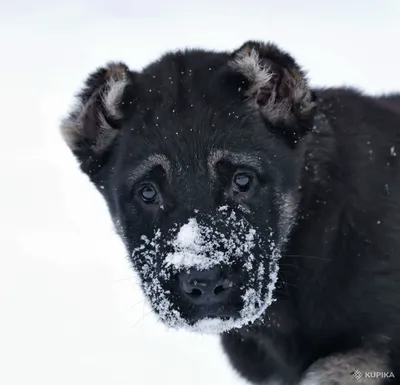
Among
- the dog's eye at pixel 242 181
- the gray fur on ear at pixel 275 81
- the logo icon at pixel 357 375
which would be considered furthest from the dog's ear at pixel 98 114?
the logo icon at pixel 357 375

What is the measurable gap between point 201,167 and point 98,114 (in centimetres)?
83

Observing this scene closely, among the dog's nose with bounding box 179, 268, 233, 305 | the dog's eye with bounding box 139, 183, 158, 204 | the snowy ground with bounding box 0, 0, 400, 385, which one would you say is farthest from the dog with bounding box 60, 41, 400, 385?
the snowy ground with bounding box 0, 0, 400, 385

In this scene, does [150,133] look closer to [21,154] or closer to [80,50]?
[21,154]

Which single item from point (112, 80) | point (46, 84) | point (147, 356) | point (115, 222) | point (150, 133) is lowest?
point (147, 356)

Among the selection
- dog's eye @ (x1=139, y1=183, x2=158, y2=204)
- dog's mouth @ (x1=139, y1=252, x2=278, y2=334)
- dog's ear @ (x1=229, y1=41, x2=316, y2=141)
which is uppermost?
dog's ear @ (x1=229, y1=41, x2=316, y2=141)

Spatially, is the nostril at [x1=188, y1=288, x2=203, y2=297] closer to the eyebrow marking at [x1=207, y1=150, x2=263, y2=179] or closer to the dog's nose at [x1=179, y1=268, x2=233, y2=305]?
the dog's nose at [x1=179, y1=268, x2=233, y2=305]

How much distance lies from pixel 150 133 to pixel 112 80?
14.6 inches

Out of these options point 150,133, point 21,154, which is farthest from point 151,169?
point 21,154

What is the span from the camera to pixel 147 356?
668 cm

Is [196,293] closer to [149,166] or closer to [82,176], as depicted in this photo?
[149,166]

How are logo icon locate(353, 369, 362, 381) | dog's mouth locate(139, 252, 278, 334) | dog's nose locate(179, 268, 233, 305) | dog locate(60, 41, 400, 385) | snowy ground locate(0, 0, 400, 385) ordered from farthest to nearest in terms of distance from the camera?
snowy ground locate(0, 0, 400, 385)
logo icon locate(353, 369, 362, 381)
dog locate(60, 41, 400, 385)
dog's mouth locate(139, 252, 278, 334)
dog's nose locate(179, 268, 233, 305)

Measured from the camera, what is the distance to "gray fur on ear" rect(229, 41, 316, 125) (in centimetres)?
459

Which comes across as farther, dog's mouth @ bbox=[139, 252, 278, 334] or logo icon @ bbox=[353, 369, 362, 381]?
logo icon @ bbox=[353, 369, 362, 381]

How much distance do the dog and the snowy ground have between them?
3.09ft
